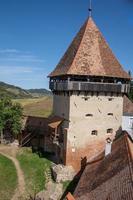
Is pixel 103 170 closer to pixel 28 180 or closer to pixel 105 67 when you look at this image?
pixel 28 180

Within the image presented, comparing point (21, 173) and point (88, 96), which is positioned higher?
point (88, 96)

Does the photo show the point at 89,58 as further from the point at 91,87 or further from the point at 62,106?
the point at 62,106

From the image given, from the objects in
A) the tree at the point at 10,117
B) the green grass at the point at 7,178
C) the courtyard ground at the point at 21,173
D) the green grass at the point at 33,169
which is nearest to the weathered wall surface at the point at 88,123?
the green grass at the point at 33,169

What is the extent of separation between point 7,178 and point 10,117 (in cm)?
880

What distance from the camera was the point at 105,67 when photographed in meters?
32.1

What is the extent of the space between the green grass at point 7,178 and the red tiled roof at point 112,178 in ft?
24.3

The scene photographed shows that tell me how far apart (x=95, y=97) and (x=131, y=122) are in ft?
28.5

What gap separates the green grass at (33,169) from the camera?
1179 inches

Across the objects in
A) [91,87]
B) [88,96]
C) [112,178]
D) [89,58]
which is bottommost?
[112,178]

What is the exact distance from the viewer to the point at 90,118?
105 feet

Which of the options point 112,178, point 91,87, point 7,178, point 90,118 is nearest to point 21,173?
point 7,178

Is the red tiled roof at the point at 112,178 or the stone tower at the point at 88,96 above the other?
the stone tower at the point at 88,96

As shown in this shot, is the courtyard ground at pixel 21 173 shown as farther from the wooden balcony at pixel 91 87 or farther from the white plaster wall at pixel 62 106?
the wooden balcony at pixel 91 87

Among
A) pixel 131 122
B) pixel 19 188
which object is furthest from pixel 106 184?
pixel 131 122
